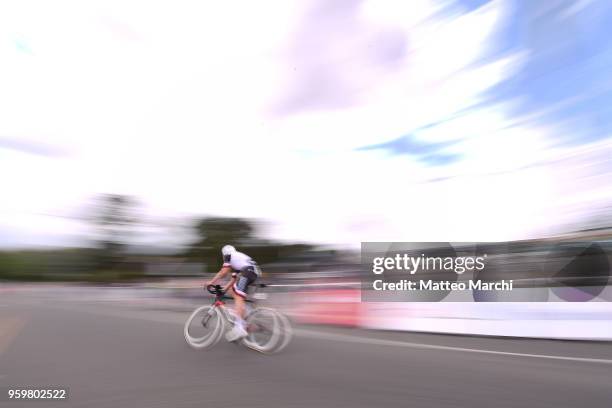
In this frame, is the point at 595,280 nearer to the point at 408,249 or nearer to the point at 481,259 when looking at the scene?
the point at 481,259

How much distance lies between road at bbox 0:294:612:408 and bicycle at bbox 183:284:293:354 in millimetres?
201

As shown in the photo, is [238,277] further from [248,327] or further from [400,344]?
[400,344]

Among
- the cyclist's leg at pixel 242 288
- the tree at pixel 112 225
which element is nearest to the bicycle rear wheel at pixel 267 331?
the cyclist's leg at pixel 242 288

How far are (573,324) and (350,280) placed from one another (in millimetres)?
5484

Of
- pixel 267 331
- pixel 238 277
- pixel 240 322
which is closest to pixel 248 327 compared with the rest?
pixel 240 322

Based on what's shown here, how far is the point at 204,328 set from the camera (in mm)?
8562

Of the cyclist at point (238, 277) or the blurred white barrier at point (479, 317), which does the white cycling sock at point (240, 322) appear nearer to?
the cyclist at point (238, 277)

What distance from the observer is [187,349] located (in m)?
8.49

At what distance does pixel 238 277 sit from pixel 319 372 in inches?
86.8

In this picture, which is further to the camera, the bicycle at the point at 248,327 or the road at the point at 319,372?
the bicycle at the point at 248,327

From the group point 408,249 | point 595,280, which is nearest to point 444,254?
point 408,249

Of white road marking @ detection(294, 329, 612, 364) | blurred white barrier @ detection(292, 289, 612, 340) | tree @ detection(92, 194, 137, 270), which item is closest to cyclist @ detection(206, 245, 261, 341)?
white road marking @ detection(294, 329, 612, 364)

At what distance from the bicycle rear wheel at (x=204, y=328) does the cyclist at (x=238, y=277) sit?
31 centimetres

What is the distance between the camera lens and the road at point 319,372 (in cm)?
523
